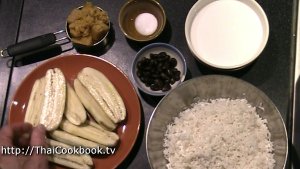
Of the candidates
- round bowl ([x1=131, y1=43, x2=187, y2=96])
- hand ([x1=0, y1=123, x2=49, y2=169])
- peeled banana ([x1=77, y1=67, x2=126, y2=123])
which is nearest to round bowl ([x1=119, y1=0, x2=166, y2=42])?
round bowl ([x1=131, y1=43, x2=187, y2=96])

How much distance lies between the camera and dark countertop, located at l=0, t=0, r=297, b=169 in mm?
1288

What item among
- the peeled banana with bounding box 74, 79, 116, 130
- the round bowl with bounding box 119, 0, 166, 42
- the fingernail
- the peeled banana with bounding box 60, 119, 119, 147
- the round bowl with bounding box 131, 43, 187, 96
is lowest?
the peeled banana with bounding box 60, 119, 119, 147

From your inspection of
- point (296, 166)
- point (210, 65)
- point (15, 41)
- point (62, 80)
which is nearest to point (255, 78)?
point (210, 65)

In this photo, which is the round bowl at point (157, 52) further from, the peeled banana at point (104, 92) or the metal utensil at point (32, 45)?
the metal utensil at point (32, 45)

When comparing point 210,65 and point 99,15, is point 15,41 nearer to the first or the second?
point 99,15

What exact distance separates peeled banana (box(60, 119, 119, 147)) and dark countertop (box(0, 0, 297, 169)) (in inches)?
3.5

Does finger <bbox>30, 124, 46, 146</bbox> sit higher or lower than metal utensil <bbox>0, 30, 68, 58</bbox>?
lower

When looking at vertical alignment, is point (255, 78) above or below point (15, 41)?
above

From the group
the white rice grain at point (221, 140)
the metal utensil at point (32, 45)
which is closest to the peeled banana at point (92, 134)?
the white rice grain at point (221, 140)

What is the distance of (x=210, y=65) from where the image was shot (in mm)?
1237

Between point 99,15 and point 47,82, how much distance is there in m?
0.26

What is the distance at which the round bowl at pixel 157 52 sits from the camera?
49.8 inches

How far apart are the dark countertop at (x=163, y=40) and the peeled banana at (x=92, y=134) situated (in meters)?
0.09

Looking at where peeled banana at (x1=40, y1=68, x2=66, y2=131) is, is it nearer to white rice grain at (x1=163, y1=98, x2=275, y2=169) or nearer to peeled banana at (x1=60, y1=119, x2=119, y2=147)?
peeled banana at (x1=60, y1=119, x2=119, y2=147)
